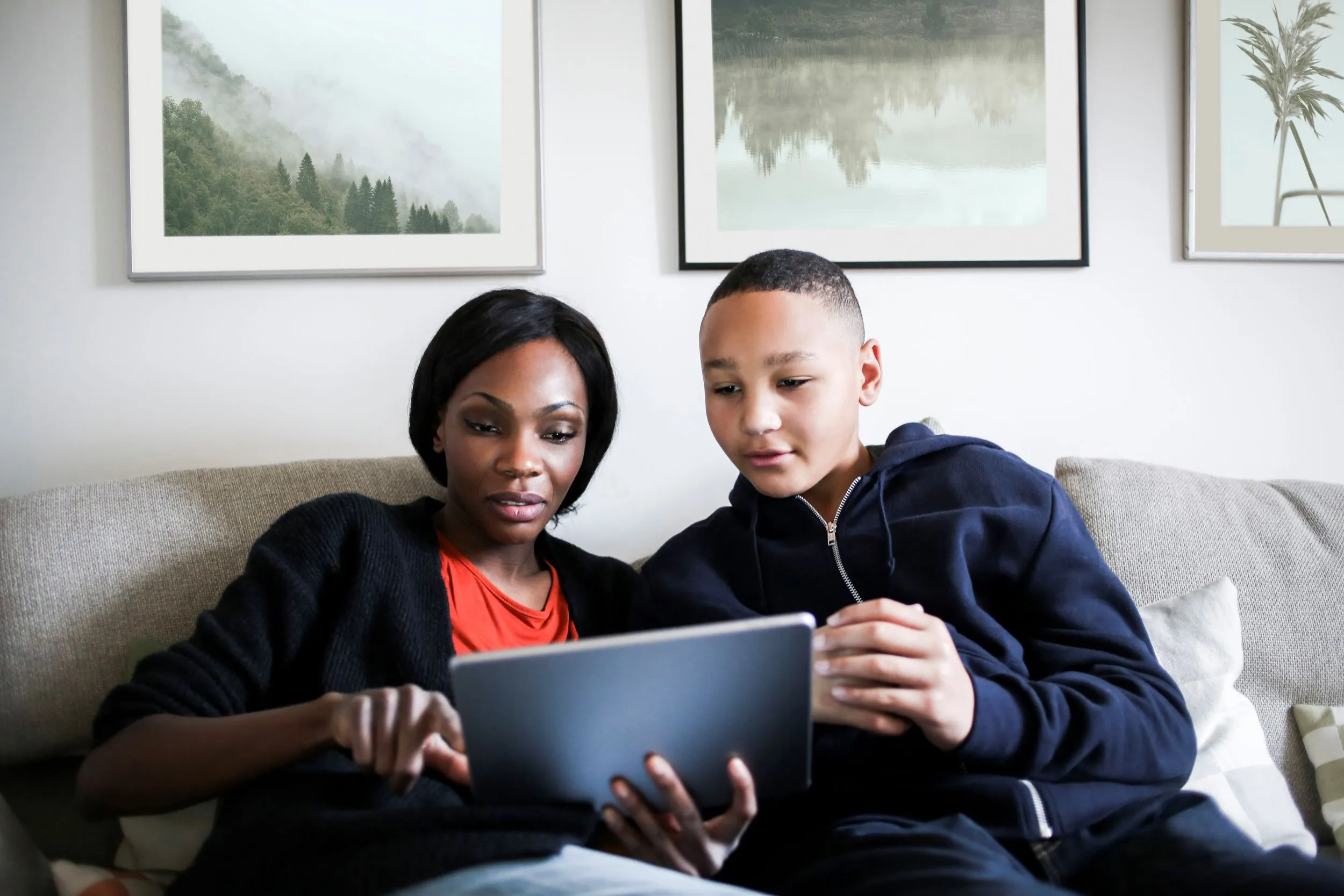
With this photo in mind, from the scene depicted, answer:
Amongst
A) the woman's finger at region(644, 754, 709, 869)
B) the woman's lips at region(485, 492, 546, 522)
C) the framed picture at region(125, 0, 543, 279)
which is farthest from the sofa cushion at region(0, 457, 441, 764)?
the woman's finger at region(644, 754, 709, 869)

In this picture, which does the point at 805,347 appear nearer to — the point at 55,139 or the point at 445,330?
the point at 445,330

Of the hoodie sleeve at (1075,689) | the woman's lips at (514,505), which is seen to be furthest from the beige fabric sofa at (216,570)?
the hoodie sleeve at (1075,689)

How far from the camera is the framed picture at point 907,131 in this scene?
71.9 inches

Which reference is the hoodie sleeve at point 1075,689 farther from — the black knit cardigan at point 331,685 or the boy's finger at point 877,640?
the black knit cardigan at point 331,685

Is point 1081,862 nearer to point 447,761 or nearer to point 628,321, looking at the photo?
point 447,761

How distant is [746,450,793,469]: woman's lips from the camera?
123cm

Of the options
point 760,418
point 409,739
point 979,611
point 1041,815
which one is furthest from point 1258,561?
point 409,739

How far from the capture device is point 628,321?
1813 millimetres

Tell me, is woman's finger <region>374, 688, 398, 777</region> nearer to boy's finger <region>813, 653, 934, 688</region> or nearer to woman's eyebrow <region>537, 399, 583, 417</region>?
boy's finger <region>813, 653, 934, 688</region>

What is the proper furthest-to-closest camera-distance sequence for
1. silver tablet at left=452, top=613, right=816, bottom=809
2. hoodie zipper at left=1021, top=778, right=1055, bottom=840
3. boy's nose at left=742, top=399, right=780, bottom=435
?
boy's nose at left=742, top=399, right=780, bottom=435
hoodie zipper at left=1021, top=778, right=1055, bottom=840
silver tablet at left=452, top=613, right=816, bottom=809

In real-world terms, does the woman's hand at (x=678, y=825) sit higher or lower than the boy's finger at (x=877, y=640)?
lower

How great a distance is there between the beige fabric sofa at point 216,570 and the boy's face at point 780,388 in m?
0.52

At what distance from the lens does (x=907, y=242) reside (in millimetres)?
1840

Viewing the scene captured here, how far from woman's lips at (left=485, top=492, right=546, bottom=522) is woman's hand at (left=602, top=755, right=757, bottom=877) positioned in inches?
17.3
